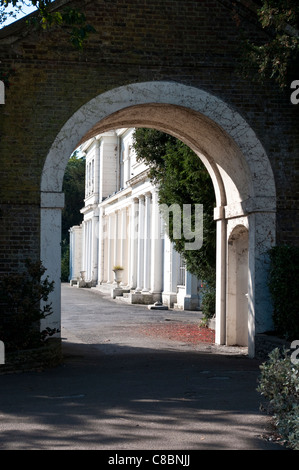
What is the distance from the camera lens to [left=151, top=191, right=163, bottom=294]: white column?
103 ft

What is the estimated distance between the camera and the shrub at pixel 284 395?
20.3 feet

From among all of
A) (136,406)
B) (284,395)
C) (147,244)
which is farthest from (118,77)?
(147,244)

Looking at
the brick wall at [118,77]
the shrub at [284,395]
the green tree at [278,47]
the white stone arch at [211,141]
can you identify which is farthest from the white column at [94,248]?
the shrub at [284,395]

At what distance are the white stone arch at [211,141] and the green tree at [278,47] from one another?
96cm

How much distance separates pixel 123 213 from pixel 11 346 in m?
30.9

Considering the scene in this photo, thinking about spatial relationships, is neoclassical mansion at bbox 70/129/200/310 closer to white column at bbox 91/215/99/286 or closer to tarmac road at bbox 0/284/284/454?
white column at bbox 91/215/99/286

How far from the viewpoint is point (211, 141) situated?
13812mm

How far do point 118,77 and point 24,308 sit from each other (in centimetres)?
421

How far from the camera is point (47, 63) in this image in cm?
1198

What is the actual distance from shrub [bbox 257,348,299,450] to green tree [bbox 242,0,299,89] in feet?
18.6

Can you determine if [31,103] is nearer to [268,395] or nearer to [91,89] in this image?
[91,89]

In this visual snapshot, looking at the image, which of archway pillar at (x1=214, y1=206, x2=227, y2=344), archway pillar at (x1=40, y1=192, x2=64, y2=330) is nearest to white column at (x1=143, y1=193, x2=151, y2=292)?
archway pillar at (x1=214, y1=206, x2=227, y2=344)

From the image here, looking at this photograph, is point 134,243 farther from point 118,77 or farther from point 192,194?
point 118,77
